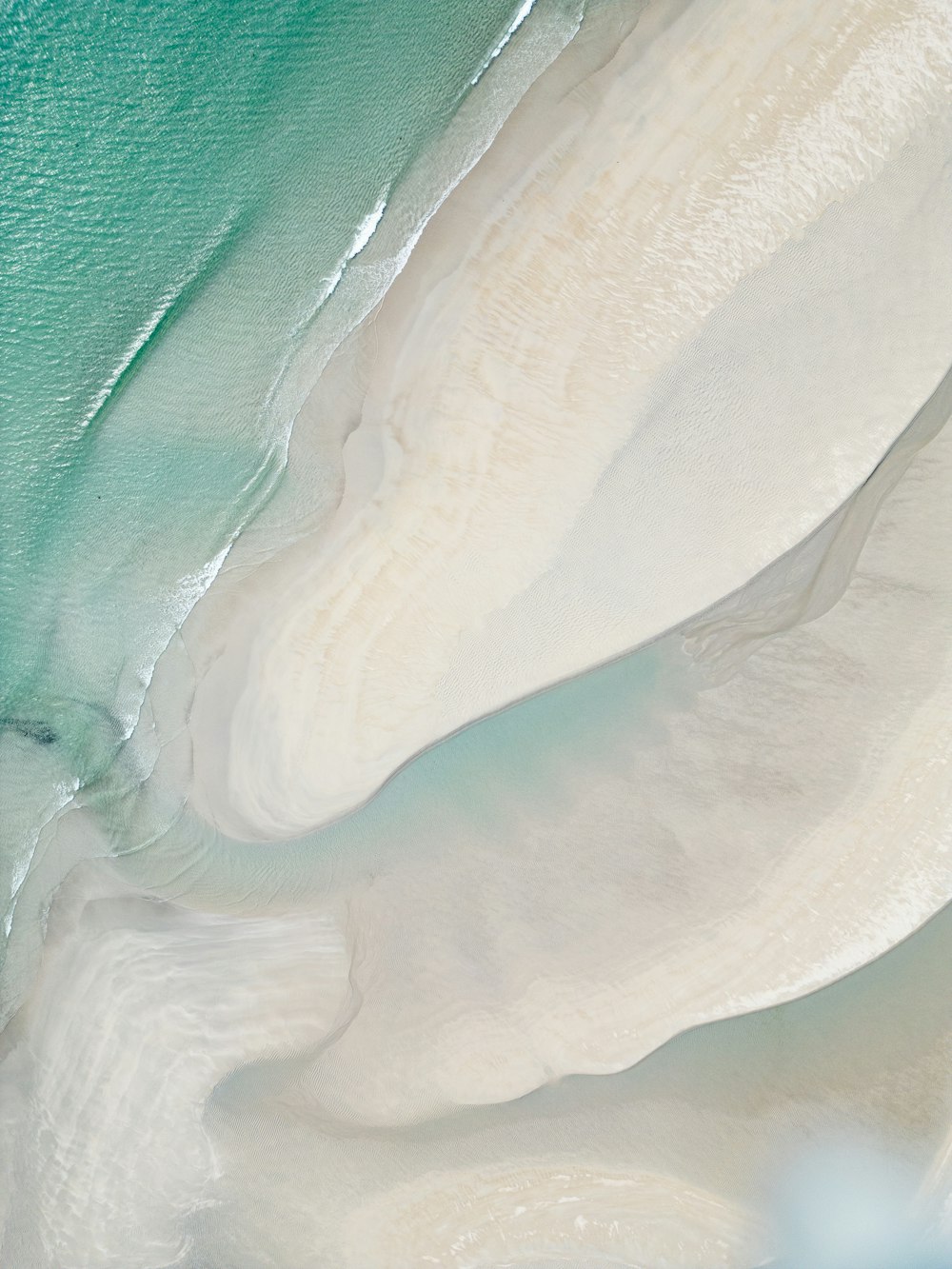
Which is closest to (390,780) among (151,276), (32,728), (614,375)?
(32,728)

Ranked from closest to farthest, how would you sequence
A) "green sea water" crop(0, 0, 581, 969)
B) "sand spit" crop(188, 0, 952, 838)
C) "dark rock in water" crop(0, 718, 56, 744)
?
"sand spit" crop(188, 0, 952, 838) < "green sea water" crop(0, 0, 581, 969) < "dark rock in water" crop(0, 718, 56, 744)

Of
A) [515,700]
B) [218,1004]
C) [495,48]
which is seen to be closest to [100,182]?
[495,48]

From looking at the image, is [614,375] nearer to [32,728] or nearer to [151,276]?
[151,276]

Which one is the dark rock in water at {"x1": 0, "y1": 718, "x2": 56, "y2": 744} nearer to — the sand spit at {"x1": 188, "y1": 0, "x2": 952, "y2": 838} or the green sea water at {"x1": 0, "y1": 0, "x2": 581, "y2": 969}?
the green sea water at {"x1": 0, "y1": 0, "x2": 581, "y2": 969}

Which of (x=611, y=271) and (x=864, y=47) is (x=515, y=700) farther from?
(x=864, y=47)

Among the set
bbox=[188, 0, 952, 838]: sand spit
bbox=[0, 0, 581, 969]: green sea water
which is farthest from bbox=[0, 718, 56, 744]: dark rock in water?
bbox=[188, 0, 952, 838]: sand spit

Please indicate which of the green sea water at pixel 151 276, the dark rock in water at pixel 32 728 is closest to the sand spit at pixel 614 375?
the green sea water at pixel 151 276
